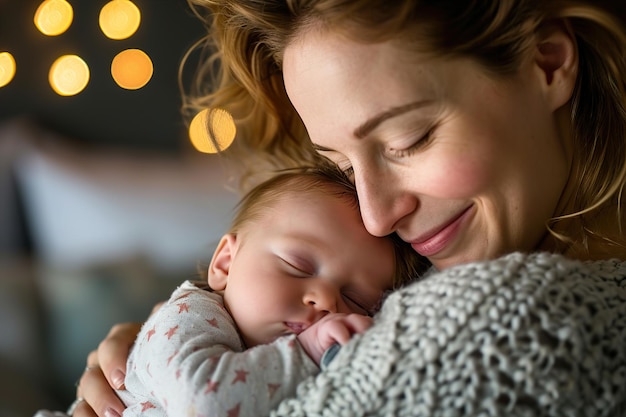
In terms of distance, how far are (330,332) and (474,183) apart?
11.6 inches

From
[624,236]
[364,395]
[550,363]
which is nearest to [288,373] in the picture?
[364,395]

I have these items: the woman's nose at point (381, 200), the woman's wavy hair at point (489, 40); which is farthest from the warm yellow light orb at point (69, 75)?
the woman's nose at point (381, 200)

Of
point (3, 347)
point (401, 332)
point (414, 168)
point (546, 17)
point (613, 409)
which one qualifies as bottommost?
point (3, 347)

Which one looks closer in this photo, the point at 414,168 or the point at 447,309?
the point at 447,309

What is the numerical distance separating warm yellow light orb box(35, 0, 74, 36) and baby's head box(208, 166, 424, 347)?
6.30ft

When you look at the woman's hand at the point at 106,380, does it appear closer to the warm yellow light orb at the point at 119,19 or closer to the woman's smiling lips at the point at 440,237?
the woman's smiling lips at the point at 440,237

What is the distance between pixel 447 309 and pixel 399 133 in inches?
11.7

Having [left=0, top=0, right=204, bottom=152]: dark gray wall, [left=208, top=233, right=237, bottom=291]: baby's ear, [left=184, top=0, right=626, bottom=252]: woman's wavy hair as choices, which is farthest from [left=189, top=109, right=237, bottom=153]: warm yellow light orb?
[left=0, top=0, right=204, bottom=152]: dark gray wall

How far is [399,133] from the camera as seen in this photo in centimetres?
107

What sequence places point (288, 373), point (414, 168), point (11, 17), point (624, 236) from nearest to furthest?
point (288, 373) < point (414, 168) < point (624, 236) < point (11, 17)

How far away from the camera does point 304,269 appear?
1.19m

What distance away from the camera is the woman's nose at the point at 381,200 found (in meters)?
1.13

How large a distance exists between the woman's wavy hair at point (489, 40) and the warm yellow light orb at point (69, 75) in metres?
1.55

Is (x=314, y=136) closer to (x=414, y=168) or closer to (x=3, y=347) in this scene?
(x=414, y=168)
